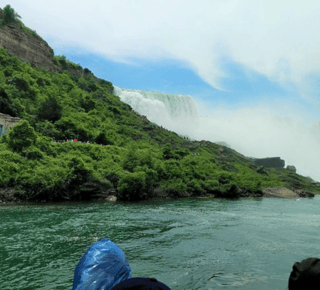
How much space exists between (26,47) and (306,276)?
7291cm

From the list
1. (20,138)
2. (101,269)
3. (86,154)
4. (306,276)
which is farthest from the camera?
(86,154)

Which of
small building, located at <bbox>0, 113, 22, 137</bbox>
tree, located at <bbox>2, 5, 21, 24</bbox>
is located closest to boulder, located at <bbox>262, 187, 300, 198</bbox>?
small building, located at <bbox>0, 113, 22, 137</bbox>

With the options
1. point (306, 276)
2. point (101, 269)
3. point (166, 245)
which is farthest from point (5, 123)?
point (306, 276)

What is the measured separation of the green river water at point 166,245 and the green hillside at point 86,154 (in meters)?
8.02

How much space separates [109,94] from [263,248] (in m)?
68.4

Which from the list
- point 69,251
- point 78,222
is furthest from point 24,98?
point 69,251

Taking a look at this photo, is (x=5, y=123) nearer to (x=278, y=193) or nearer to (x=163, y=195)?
(x=163, y=195)

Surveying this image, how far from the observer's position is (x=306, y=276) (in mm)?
2051

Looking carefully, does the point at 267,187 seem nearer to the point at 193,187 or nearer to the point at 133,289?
the point at 193,187

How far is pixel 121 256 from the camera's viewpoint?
14.1 ft

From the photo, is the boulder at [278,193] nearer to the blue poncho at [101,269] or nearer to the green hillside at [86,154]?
the green hillside at [86,154]

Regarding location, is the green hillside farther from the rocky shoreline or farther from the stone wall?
the stone wall

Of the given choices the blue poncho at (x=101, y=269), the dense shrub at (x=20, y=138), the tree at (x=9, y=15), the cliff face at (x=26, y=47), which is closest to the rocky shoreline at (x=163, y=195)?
the dense shrub at (x=20, y=138)

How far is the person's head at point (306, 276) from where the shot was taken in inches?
79.8
